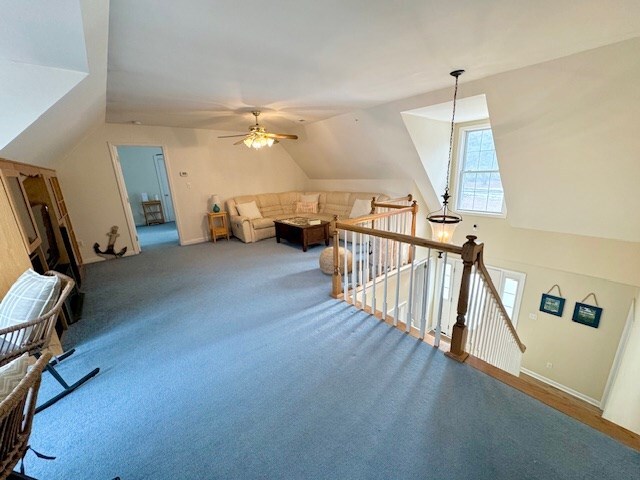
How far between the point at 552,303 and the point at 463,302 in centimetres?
383

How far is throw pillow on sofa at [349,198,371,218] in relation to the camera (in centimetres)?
539

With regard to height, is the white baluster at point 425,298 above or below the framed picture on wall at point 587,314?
above

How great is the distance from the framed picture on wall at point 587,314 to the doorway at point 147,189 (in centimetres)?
888

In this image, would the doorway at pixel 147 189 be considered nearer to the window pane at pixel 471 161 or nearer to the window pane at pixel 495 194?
the window pane at pixel 471 161

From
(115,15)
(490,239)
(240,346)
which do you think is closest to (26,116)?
(115,15)

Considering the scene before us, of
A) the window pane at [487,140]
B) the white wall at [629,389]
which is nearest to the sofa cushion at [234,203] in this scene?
the window pane at [487,140]

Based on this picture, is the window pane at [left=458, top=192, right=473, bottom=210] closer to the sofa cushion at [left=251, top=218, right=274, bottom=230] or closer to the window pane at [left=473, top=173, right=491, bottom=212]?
the window pane at [left=473, top=173, right=491, bottom=212]

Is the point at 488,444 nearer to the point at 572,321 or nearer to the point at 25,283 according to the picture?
the point at 25,283

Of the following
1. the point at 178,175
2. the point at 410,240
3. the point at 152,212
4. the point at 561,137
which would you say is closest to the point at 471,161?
the point at 561,137

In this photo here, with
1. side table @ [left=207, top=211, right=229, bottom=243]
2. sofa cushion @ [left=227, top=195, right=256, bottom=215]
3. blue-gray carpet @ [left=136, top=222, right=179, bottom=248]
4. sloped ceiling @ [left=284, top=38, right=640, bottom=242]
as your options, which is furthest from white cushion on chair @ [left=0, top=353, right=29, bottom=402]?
blue-gray carpet @ [left=136, top=222, right=179, bottom=248]

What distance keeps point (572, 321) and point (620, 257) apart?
4.31 feet

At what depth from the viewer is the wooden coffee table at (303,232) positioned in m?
4.84

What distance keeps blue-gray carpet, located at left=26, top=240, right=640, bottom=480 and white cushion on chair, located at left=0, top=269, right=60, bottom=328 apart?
649 millimetres

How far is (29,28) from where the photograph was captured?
4.75ft
